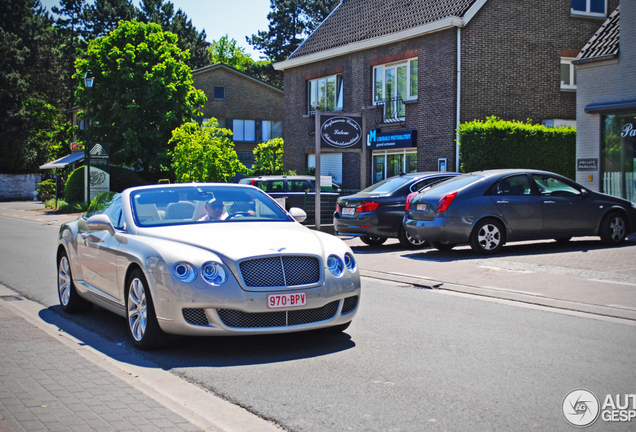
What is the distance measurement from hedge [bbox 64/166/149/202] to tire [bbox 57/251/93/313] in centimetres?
3056

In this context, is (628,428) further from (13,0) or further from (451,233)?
(13,0)

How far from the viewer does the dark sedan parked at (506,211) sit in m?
12.8

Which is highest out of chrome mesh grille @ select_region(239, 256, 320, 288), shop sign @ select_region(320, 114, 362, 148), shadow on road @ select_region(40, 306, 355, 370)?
shop sign @ select_region(320, 114, 362, 148)

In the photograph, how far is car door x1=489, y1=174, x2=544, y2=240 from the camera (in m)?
13.0

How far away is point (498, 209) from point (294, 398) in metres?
9.10

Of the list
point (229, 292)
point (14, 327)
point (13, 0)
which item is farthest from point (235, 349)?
point (13, 0)

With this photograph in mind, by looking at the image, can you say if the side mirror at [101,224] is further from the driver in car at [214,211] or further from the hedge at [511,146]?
the hedge at [511,146]

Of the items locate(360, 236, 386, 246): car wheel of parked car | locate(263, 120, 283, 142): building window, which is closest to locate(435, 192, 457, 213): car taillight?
locate(360, 236, 386, 246): car wheel of parked car

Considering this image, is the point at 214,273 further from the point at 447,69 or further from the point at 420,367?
the point at 447,69

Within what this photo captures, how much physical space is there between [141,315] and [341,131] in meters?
14.1

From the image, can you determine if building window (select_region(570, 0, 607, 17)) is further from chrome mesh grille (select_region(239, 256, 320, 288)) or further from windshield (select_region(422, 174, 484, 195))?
chrome mesh grille (select_region(239, 256, 320, 288))

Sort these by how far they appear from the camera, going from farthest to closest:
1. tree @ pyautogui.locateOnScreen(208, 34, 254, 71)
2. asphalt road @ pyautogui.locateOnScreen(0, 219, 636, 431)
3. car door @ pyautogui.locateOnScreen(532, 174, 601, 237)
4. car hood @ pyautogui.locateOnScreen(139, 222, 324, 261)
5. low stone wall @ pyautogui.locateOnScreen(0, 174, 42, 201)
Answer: tree @ pyautogui.locateOnScreen(208, 34, 254, 71) → low stone wall @ pyautogui.locateOnScreen(0, 174, 42, 201) → car door @ pyautogui.locateOnScreen(532, 174, 601, 237) → car hood @ pyautogui.locateOnScreen(139, 222, 324, 261) → asphalt road @ pyautogui.locateOnScreen(0, 219, 636, 431)

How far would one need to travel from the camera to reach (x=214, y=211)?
6.96 m

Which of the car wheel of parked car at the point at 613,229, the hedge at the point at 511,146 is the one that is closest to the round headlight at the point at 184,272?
the car wheel of parked car at the point at 613,229
